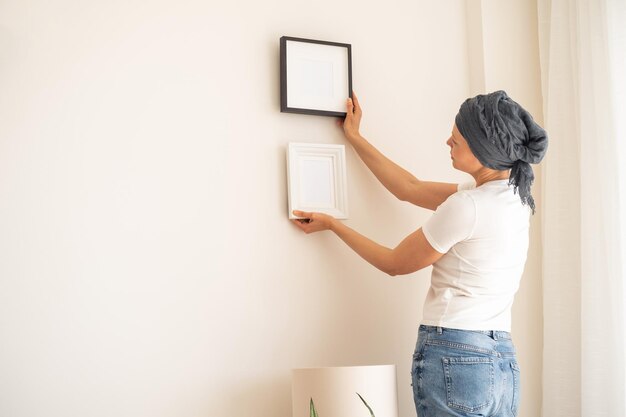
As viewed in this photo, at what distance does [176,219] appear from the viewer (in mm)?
2086

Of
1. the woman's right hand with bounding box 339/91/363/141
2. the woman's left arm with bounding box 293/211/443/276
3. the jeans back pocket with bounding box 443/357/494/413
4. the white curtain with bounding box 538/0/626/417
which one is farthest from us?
the woman's right hand with bounding box 339/91/363/141

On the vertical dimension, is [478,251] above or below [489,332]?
above

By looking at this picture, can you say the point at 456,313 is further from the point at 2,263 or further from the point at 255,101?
the point at 2,263

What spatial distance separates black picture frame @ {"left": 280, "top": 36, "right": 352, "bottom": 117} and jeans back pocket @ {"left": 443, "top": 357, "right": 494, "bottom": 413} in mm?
961

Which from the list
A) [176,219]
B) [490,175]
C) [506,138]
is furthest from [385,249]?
[176,219]

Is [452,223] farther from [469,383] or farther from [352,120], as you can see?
[352,120]

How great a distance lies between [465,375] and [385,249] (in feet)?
1.41

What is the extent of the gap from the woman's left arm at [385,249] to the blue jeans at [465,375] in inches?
7.5

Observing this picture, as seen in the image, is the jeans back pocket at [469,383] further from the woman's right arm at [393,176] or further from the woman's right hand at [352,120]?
the woman's right hand at [352,120]

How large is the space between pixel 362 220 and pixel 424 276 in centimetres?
31

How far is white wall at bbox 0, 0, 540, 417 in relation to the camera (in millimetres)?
1928

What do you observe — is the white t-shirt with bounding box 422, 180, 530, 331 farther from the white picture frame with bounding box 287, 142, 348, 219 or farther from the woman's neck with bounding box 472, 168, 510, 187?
the white picture frame with bounding box 287, 142, 348, 219

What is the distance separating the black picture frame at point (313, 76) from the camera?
2240 millimetres

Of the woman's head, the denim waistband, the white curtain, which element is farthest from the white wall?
the woman's head
